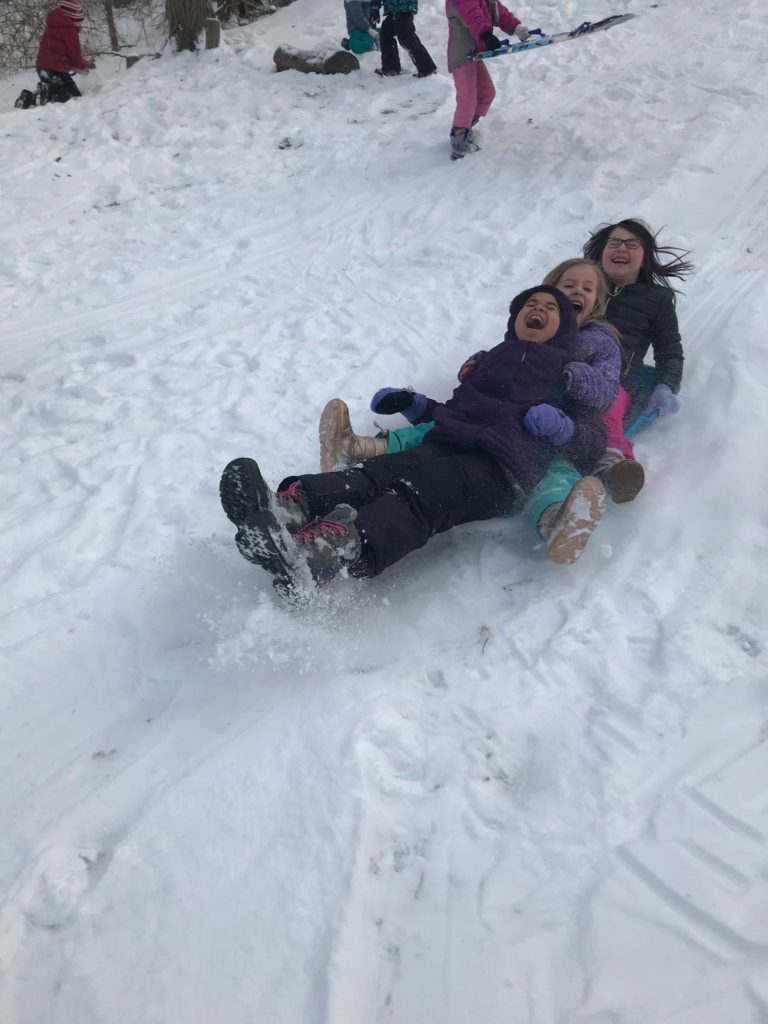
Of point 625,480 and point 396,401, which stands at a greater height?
point 396,401

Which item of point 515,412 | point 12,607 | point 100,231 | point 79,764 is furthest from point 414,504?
point 100,231

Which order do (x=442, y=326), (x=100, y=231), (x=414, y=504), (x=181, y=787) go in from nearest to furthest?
(x=181, y=787)
(x=414, y=504)
(x=442, y=326)
(x=100, y=231)

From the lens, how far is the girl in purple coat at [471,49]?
18.6 feet

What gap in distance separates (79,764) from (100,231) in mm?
4790

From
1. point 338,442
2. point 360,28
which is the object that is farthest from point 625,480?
point 360,28

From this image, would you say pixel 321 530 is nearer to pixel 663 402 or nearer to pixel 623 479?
pixel 623 479

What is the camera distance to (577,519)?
2439 millimetres

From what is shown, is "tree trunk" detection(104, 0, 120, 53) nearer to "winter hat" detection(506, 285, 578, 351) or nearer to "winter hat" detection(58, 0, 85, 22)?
"winter hat" detection(58, 0, 85, 22)

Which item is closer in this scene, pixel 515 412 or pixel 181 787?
pixel 181 787

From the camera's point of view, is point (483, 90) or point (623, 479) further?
point (483, 90)

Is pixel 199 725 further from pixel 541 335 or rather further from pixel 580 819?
pixel 541 335

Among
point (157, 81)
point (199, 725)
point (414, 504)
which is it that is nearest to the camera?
point (199, 725)

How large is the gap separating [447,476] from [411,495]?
0.57ft

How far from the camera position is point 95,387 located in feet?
12.5
